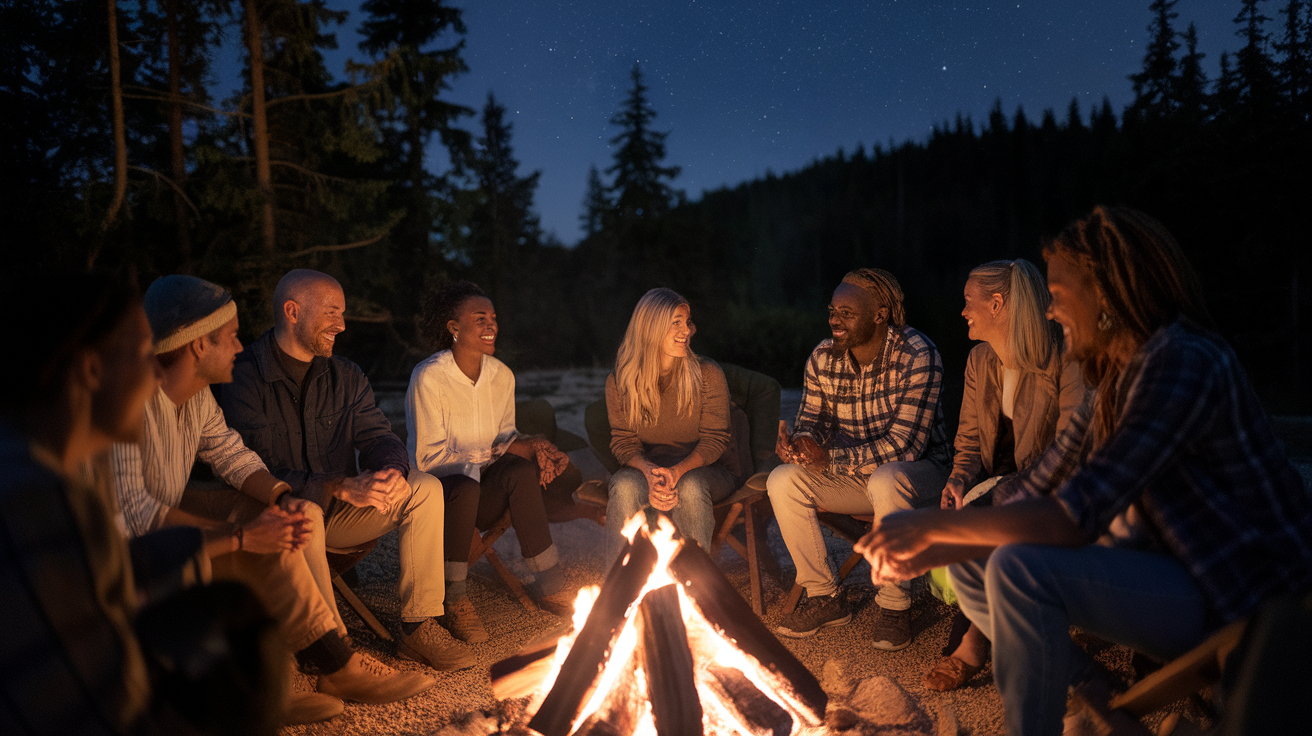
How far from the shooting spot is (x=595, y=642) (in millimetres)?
2549

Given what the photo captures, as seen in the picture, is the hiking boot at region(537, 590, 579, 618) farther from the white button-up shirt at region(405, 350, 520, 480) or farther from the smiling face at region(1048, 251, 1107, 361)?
the smiling face at region(1048, 251, 1107, 361)

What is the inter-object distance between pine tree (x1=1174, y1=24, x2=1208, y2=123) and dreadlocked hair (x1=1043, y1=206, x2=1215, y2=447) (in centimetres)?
1891

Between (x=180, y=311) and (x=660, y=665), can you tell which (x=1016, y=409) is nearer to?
(x=660, y=665)

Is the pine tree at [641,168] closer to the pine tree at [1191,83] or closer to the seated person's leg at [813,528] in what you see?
the pine tree at [1191,83]

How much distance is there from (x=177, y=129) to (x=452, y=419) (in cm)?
779

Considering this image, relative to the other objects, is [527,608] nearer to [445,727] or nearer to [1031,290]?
[445,727]

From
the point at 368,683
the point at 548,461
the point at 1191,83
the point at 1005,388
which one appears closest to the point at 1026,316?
the point at 1005,388

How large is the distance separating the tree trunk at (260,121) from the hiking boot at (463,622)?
725 cm

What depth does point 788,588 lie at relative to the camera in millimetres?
4156

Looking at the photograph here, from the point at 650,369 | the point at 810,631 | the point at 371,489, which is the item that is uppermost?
the point at 650,369

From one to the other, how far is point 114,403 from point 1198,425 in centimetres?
240

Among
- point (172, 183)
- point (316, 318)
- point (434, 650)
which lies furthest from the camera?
point (172, 183)

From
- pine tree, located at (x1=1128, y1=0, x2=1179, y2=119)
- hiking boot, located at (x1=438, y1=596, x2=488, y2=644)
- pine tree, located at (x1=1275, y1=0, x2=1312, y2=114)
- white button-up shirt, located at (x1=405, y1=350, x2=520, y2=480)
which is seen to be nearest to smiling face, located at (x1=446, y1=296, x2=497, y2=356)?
white button-up shirt, located at (x1=405, y1=350, x2=520, y2=480)

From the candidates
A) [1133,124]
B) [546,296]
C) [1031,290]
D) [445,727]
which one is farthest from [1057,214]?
[445,727]
